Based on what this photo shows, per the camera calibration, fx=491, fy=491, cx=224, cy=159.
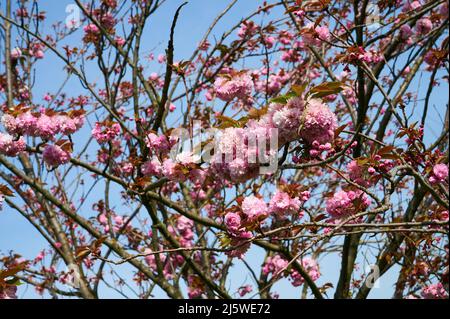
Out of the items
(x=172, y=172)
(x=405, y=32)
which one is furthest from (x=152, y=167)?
(x=405, y=32)

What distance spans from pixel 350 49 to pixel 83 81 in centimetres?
206

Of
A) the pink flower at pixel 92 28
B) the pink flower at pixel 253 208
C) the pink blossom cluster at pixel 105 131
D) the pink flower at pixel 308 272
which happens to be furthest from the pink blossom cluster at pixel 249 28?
the pink flower at pixel 253 208

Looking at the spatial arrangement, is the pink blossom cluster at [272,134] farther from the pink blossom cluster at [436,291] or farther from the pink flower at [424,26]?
the pink flower at [424,26]

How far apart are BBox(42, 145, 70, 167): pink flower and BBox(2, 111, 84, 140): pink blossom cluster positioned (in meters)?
0.09

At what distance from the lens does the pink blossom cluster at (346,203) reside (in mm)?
2334

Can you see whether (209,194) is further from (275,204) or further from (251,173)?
(251,173)

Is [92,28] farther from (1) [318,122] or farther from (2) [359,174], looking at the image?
(1) [318,122]

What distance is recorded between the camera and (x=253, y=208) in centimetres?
200

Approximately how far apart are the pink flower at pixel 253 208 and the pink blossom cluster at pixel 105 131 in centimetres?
146

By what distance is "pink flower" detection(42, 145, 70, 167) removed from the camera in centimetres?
290

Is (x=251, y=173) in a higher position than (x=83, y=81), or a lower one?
lower
